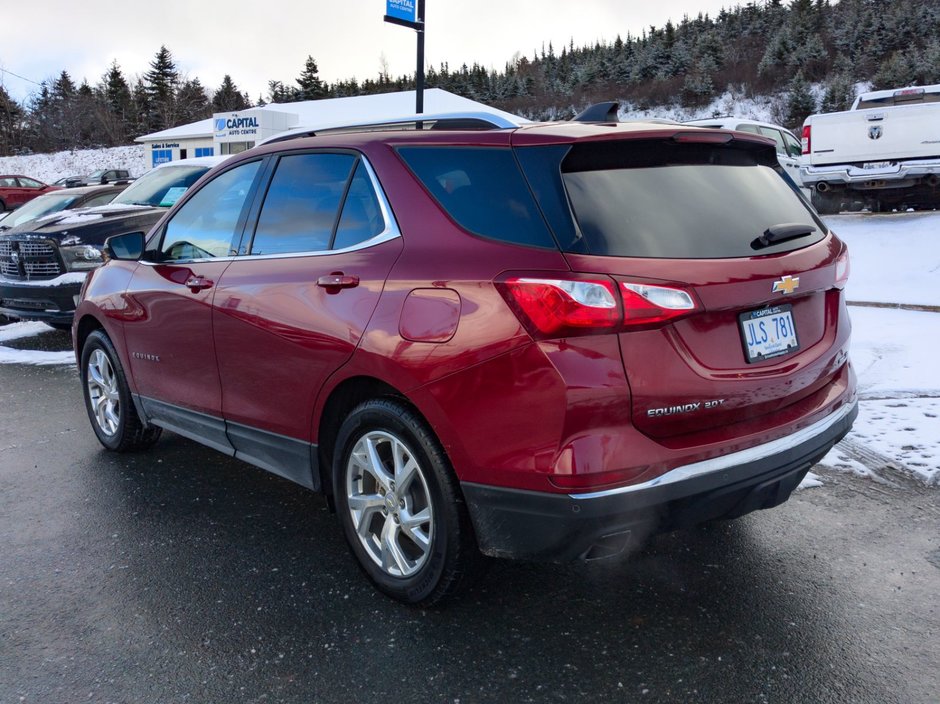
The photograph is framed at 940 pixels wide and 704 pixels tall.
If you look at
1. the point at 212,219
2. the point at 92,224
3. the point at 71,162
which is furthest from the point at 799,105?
the point at 71,162

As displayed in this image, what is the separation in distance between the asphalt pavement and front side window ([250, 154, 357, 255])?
1363 mm

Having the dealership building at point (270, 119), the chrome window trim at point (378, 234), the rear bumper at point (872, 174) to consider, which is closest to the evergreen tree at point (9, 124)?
the dealership building at point (270, 119)

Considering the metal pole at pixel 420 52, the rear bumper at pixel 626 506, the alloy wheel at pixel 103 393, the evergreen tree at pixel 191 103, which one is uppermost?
the evergreen tree at pixel 191 103

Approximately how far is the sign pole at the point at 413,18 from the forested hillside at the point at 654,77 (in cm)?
3154

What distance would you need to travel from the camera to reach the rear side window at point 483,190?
102 inches

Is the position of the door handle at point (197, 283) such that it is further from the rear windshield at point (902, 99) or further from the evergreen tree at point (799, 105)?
the evergreen tree at point (799, 105)

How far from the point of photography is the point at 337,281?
10.1 feet

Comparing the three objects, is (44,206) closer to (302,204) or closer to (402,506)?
(302,204)

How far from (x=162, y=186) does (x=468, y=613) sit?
850cm

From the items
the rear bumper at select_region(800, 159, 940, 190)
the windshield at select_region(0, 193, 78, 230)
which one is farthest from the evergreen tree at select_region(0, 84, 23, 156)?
the rear bumper at select_region(800, 159, 940, 190)

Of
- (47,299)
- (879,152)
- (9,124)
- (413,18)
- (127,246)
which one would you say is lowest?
(47,299)

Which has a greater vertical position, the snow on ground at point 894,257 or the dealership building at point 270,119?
the dealership building at point 270,119

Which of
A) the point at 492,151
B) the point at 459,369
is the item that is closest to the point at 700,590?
the point at 459,369

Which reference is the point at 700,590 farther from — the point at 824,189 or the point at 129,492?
the point at 824,189
